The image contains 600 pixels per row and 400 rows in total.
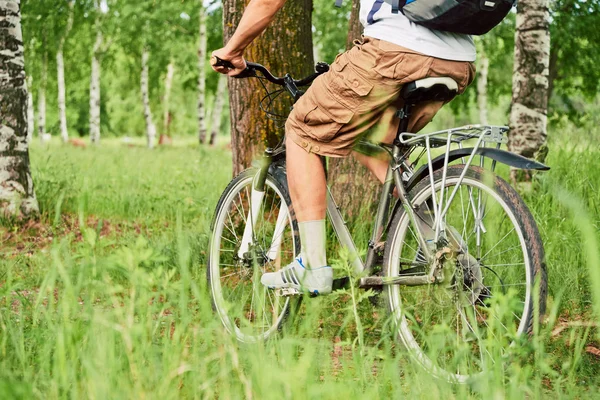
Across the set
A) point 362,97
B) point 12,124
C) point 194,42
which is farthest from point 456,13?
point 194,42

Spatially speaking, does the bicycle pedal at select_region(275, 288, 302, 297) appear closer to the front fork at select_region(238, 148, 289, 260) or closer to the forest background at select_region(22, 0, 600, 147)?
the front fork at select_region(238, 148, 289, 260)

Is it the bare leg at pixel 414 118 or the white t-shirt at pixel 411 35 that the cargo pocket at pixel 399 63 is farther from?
the bare leg at pixel 414 118

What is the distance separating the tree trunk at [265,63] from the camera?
4.75m

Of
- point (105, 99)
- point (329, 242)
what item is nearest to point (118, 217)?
point (329, 242)

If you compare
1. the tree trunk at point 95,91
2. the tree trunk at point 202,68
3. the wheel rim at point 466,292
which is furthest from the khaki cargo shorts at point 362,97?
the tree trunk at point 95,91

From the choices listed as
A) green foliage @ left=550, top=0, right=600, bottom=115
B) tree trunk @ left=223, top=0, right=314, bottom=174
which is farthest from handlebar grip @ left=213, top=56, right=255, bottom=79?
green foliage @ left=550, top=0, right=600, bottom=115

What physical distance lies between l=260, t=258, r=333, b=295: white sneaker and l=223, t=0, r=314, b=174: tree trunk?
167 centimetres

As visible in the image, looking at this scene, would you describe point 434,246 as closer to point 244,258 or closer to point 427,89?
point 427,89

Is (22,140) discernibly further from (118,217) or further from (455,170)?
(455,170)

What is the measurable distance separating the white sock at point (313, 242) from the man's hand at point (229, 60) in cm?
81

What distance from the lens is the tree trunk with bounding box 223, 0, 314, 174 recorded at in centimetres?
475

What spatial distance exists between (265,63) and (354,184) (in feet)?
3.45

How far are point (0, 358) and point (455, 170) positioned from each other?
187 centimetres

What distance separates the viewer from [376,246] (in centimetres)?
320
